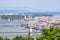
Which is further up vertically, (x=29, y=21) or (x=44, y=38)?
(x=44, y=38)

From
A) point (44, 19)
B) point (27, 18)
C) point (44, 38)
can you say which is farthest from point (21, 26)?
point (44, 38)

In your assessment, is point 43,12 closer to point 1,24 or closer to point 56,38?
point 1,24

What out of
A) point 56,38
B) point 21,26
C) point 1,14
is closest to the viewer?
point 56,38

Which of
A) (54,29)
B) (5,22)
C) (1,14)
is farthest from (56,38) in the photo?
(5,22)

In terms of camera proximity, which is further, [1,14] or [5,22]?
[5,22]

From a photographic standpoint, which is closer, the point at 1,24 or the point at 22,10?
the point at 1,24

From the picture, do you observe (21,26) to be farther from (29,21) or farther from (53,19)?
(53,19)

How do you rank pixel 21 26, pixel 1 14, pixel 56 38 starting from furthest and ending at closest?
pixel 21 26 → pixel 1 14 → pixel 56 38

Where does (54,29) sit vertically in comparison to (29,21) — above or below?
above
